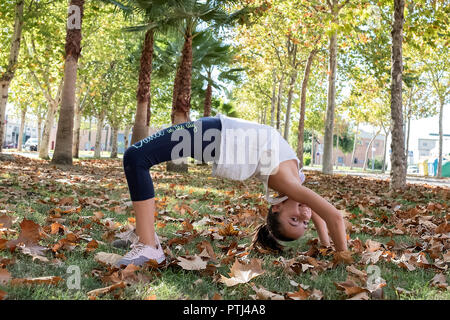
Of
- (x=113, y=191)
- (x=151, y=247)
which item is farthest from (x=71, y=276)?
(x=113, y=191)

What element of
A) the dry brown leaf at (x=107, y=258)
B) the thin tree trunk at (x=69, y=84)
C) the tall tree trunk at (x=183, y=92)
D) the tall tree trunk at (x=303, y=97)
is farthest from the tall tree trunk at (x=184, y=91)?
the dry brown leaf at (x=107, y=258)

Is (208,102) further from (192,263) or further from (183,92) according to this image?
(192,263)

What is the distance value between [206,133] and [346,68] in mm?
18931

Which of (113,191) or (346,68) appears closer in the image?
(113,191)

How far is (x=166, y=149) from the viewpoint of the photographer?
9.17 feet

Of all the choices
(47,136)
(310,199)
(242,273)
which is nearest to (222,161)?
(310,199)

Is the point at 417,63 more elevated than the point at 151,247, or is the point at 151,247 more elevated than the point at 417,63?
the point at 417,63

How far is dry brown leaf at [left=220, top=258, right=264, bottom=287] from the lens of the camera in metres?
2.27

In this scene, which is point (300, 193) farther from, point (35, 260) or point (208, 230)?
point (35, 260)

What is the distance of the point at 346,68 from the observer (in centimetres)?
2022

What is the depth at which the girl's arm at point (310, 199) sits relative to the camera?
8.69ft

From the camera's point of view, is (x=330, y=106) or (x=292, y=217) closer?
(x=292, y=217)

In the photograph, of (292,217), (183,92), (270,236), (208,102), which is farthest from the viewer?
(208,102)

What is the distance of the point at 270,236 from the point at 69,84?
34.2 feet
